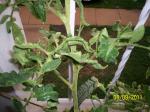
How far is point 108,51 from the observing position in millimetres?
444

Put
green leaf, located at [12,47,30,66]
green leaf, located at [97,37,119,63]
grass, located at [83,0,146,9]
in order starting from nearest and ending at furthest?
1. green leaf, located at [97,37,119,63]
2. green leaf, located at [12,47,30,66]
3. grass, located at [83,0,146,9]

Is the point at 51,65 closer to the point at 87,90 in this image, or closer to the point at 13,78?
the point at 13,78

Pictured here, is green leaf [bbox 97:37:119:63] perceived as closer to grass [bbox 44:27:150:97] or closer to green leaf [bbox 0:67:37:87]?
green leaf [bbox 0:67:37:87]

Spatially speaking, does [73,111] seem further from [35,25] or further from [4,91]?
[35,25]

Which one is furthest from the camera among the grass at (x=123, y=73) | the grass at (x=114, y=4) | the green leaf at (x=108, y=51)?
the grass at (x=114, y=4)

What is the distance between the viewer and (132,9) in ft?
8.94

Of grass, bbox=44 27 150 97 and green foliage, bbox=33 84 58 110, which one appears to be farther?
grass, bbox=44 27 150 97

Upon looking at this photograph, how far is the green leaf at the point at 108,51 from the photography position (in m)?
0.44

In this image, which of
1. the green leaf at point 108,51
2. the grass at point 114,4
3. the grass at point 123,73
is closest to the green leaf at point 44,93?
the green leaf at point 108,51

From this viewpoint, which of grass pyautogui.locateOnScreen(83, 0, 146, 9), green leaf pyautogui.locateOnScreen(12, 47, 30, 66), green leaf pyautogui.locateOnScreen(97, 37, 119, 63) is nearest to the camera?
green leaf pyautogui.locateOnScreen(97, 37, 119, 63)

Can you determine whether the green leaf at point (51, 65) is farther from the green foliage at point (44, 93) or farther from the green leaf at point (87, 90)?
the green leaf at point (87, 90)

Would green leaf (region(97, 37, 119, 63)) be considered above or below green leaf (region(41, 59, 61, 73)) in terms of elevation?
above

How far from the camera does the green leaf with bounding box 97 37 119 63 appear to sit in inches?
17.4

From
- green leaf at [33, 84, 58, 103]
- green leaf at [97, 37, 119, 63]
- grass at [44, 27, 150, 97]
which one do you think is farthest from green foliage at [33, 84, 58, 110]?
grass at [44, 27, 150, 97]
